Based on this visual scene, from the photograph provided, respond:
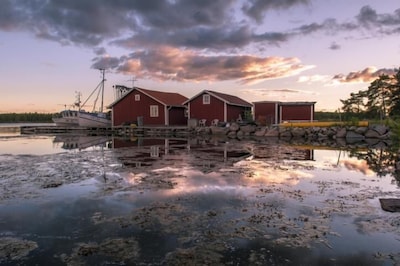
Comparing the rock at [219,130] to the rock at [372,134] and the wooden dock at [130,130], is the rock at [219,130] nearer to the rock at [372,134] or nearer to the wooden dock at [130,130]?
the wooden dock at [130,130]

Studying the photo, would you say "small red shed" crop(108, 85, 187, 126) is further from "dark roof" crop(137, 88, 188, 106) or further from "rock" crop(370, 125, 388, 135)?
"rock" crop(370, 125, 388, 135)

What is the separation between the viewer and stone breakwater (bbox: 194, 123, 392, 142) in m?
25.5

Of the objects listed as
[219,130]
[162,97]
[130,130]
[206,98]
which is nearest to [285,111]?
[206,98]

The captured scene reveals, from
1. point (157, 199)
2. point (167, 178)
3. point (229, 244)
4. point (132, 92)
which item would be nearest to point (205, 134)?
point (132, 92)

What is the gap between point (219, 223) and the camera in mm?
5309

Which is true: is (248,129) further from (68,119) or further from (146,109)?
(68,119)

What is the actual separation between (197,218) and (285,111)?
32845 millimetres

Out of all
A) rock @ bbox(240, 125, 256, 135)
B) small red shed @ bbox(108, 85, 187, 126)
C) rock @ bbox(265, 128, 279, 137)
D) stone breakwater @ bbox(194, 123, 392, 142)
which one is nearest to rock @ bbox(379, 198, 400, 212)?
stone breakwater @ bbox(194, 123, 392, 142)

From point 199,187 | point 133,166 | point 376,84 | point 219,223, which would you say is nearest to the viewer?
point 219,223

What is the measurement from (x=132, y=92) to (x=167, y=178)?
2960 centimetres

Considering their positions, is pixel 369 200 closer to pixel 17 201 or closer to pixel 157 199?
pixel 157 199

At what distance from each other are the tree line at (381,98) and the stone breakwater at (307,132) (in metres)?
16.9

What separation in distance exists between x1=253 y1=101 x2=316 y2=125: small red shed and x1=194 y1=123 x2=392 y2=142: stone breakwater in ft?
20.5

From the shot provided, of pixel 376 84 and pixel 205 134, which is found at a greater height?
pixel 376 84
